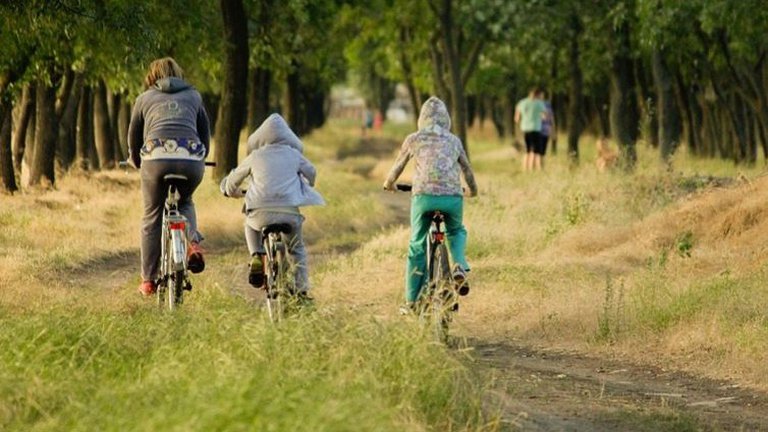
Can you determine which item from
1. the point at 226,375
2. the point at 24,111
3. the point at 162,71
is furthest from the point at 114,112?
the point at 226,375

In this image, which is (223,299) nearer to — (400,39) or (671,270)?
(671,270)

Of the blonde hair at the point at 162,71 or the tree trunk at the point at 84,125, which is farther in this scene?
the tree trunk at the point at 84,125

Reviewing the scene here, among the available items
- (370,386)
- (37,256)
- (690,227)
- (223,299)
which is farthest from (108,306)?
(690,227)

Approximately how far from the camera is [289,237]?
12984 millimetres

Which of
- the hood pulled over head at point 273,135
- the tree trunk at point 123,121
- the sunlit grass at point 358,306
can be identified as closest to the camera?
the sunlit grass at point 358,306

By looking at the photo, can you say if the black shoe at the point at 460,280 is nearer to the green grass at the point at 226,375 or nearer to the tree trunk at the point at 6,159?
the green grass at the point at 226,375

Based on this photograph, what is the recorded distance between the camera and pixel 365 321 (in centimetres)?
1008

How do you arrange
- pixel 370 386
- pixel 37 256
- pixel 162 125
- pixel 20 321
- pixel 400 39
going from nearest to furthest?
pixel 370 386
pixel 20 321
pixel 162 125
pixel 37 256
pixel 400 39

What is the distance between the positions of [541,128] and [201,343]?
80.1 ft

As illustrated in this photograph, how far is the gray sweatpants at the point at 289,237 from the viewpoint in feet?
42.4

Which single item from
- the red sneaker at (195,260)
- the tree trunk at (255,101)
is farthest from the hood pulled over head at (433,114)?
the tree trunk at (255,101)

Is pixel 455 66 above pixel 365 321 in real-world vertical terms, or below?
above

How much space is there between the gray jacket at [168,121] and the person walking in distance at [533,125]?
19.7 m

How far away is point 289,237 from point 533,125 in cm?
2074
